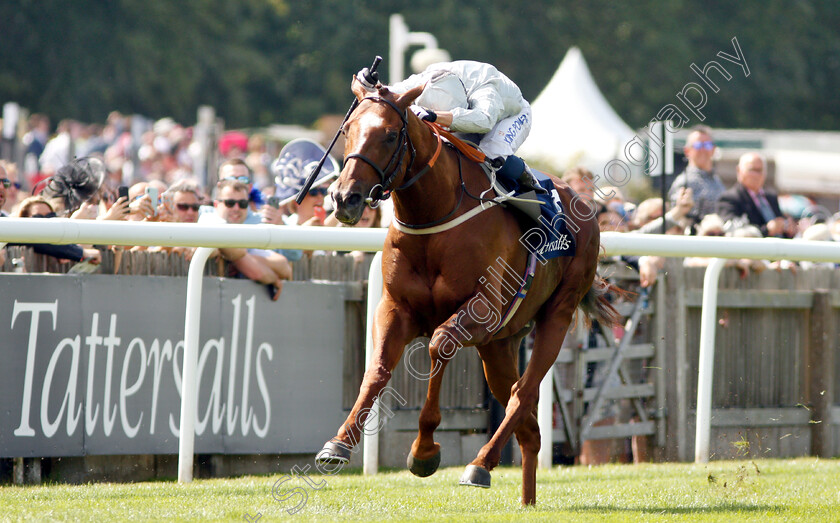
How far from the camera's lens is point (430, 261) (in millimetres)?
5316

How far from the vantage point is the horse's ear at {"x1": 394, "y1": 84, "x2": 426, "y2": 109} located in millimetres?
5062

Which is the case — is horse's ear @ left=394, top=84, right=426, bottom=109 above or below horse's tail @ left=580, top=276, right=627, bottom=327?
above

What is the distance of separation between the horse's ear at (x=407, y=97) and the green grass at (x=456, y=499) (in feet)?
5.58

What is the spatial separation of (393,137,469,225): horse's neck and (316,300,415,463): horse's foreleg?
0.41m

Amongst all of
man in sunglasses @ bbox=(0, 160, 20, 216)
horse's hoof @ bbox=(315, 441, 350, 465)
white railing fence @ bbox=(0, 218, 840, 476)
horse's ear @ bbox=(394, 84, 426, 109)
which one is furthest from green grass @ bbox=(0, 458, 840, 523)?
man in sunglasses @ bbox=(0, 160, 20, 216)

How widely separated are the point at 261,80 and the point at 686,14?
520 inches

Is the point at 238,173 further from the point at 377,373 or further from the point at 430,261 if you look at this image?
the point at 377,373

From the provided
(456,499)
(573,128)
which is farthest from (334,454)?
(573,128)

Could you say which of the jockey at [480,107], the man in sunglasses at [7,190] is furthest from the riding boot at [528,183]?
the man in sunglasses at [7,190]

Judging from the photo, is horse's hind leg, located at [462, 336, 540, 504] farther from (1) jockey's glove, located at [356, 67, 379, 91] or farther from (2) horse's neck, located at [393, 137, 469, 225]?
(1) jockey's glove, located at [356, 67, 379, 91]

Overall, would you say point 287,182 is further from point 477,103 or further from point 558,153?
point 558,153

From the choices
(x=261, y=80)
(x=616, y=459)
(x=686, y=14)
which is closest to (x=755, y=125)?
(x=686, y=14)

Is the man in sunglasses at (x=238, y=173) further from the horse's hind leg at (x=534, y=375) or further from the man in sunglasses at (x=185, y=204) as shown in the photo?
the horse's hind leg at (x=534, y=375)

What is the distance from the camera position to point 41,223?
218 inches
